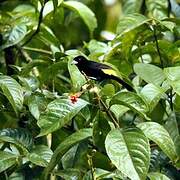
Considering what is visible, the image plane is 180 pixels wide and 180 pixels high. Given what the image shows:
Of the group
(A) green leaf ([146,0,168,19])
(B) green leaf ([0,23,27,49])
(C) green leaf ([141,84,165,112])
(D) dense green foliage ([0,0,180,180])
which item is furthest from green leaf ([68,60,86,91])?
(A) green leaf ([146,0,168,19])

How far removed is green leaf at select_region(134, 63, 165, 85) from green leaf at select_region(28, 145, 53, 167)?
23 centimetres

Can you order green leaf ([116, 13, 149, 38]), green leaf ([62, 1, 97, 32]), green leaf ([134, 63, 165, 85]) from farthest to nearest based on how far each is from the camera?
1. green leaf ([62, 1, 97, 32])
2. green leaf ([116, 13, 149, 38])
3. green leaf ([134, 63, 165, 85])

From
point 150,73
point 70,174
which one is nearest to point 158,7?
point 150,73

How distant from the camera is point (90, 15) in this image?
151 cm

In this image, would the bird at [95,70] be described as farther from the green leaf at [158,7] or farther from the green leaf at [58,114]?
the green leaf at [158,7]

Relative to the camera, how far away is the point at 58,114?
0.93 m

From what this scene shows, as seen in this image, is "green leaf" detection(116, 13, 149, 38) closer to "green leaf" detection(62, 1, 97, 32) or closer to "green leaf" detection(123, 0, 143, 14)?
"green leaf" detection(62, 1, 97, 32)

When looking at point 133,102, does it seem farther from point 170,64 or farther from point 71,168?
point 170,64

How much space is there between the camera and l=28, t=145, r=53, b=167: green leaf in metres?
0.93

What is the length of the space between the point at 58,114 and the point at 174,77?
0.22 meters

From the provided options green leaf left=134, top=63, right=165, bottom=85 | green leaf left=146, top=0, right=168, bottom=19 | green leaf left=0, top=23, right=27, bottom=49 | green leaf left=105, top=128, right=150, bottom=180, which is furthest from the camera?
green leaf left=146, top=0, right=168, bottom=19

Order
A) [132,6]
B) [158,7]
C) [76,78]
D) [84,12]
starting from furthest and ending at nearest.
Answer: [132,6] < [158,7] < [84,12] < [76,78]

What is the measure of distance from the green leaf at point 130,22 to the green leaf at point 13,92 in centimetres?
28

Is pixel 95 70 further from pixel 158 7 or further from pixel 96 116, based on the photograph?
pixel 158 7
